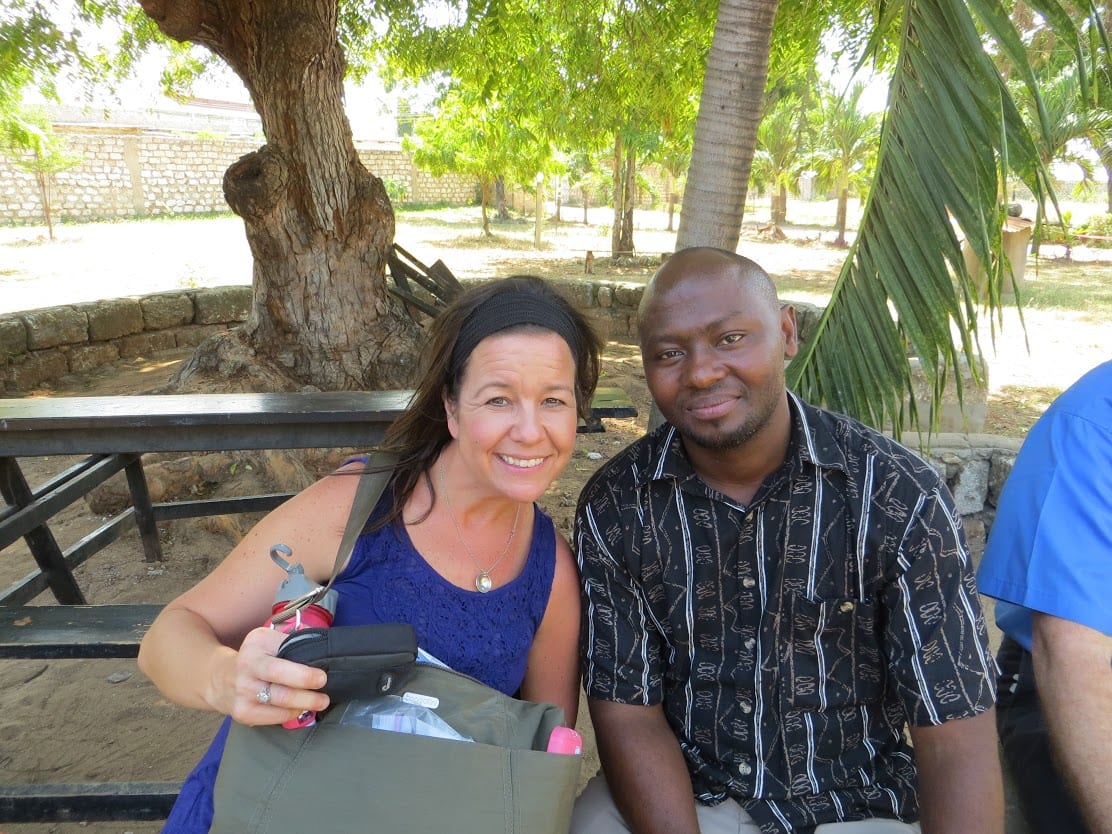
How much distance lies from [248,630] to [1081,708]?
Answer: 154 cm

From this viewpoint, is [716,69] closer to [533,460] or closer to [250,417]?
[533,460]

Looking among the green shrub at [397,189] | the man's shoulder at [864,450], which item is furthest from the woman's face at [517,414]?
the green shrub at [397,189]

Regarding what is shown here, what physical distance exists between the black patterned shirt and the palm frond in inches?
30.8

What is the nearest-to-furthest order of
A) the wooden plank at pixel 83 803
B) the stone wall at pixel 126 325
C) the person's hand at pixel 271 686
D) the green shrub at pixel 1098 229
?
the person's hand at pixel 271 686
the wooden plank at pixel 83 803
the stone wall at pixel 126 325
the green shrub at pixel 1098 229

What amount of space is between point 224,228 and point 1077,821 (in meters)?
22.2

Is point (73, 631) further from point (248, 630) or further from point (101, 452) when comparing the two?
point (248, 630)

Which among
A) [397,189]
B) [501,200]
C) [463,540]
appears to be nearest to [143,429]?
[463,540]

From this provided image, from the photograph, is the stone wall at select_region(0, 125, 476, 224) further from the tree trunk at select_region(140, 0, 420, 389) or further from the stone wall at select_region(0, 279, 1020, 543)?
the tree trunk at select_region(140, 0, 420, 389)

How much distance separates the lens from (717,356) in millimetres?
1670

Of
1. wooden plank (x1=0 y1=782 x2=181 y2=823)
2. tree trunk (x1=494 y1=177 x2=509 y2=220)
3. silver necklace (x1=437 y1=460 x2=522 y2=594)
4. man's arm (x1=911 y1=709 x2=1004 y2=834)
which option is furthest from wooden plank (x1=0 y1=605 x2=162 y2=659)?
tree trunk (x1=494 y1=177 x2=509 y2=220)

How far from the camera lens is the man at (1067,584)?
4.75ft

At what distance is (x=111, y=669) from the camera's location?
3.35 m

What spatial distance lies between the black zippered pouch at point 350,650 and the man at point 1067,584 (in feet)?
3.71

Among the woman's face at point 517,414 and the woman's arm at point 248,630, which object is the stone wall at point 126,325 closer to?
the woman's face at point 517,414
